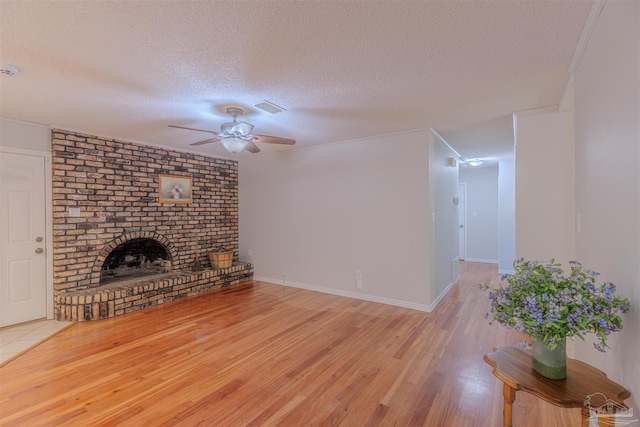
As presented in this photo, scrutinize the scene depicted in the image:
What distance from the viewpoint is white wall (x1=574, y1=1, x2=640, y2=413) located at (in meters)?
1.15

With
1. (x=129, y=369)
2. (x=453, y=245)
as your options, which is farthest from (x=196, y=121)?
(x=453, y=245)

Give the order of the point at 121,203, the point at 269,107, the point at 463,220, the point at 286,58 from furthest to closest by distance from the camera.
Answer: the point at 463,220
the point at 121,203
the point at 269,107
the point at 286,58

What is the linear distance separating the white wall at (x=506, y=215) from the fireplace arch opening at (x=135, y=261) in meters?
6.46

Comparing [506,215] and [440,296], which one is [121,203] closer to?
[440,296]

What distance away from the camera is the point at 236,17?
5.30ft

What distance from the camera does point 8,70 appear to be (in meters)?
2.16

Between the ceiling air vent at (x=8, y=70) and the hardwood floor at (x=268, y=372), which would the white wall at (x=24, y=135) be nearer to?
the ceiling air vent at (x=8, y=70)

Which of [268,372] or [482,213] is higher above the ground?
[482,213]

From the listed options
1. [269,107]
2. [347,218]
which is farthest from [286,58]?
[347,218]

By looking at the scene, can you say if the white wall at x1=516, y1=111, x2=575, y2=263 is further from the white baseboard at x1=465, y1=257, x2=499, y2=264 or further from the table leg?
the white baseboard at x1=465, y1=257, x2=499, y2=264

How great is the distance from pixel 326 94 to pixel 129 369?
2895mm

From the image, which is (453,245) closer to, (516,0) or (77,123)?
(516,0)

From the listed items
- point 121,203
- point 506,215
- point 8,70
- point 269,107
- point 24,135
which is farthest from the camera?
point 506,215

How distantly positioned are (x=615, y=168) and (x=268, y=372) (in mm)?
2563
